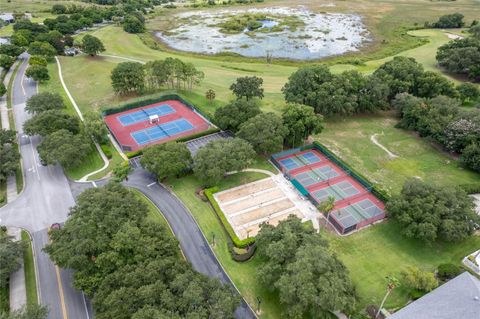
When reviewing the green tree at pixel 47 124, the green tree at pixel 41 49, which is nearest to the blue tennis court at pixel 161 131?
the green tree at pixel 47 124

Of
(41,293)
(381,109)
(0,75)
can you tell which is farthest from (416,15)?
(41,293)

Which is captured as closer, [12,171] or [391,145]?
[12,171]

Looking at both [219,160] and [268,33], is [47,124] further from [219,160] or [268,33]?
[268,33]

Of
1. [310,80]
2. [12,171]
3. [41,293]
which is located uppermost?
[310,80]

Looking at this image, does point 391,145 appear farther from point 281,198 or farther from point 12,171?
point 12,171

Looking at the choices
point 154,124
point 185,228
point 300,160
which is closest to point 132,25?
point 154,124

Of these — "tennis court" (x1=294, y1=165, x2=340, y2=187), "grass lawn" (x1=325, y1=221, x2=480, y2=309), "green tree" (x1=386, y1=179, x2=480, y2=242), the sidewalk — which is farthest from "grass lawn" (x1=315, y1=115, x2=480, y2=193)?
the sidewalk

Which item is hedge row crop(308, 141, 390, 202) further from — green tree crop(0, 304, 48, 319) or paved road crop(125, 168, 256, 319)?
green tree crop(0, 304, 48, 319)
